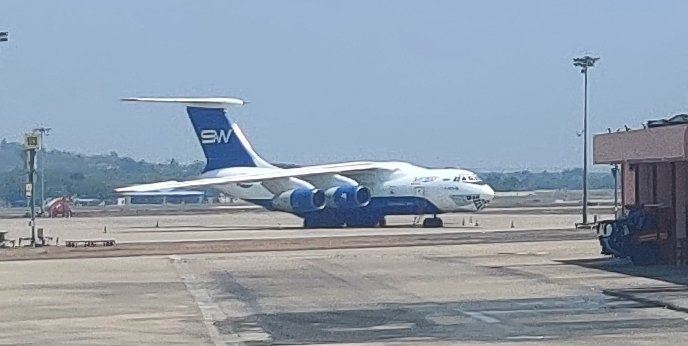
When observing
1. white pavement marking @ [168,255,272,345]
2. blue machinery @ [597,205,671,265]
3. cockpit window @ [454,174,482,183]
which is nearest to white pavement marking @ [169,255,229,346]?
white pavement marking @ [168,255,272,345]

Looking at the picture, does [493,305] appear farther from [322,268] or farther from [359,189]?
[359,189]

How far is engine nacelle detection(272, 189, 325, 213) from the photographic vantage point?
236 feet

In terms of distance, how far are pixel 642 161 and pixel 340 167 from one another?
133ft

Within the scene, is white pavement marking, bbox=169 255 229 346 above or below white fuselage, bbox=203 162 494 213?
below

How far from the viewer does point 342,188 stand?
72250 millimetres

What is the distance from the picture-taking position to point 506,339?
62.0ft

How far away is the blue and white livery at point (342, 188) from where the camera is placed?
233ft

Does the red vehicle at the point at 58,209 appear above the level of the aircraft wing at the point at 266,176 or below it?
below

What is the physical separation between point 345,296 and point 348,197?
44.0 metres

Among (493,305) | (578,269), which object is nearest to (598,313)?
(493,305)

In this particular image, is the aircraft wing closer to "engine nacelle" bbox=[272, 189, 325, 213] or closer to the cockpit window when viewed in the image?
"engine nacelle" bbox=[272, 189, 325, 213]

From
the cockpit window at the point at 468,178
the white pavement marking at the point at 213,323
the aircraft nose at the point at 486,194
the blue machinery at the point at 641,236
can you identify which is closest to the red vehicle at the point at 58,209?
the cockpit window at the point at 468,178

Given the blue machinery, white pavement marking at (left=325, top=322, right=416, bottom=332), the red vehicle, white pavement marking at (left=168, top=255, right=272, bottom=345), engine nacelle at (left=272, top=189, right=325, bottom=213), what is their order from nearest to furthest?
white pavement marking at (left=168, top=255, right=272, bottom=345) → white pavement marking at (left=325, top=322, right=416, bottom=332) → the blue machinery → engine nacelle at (left=272, top=189, right=325, bottom=213) → the red vehicle

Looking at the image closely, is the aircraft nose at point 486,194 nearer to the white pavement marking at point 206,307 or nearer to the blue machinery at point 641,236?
the blue machinery at point 641,236
